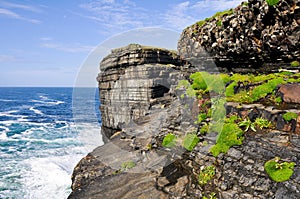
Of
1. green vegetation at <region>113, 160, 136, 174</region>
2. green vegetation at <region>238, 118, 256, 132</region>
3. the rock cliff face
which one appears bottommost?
green vegetation at <region>113, 160, 136, 174</region>

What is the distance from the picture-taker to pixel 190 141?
11.9 meters

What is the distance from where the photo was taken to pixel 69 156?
116 feet

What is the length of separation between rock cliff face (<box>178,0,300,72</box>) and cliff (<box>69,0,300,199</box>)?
0.21 feet

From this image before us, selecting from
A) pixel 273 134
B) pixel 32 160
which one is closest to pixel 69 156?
pixel 32 160

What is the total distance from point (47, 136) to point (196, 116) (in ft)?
144

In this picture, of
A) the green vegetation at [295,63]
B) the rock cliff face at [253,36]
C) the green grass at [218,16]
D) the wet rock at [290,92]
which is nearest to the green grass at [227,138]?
the wet rock at [290,92]

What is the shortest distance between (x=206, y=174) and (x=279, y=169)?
2.94 meters

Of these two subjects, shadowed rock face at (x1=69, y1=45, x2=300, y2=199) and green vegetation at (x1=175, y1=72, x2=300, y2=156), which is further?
green vegetation at (x1=175, y1=72, x2=300, y2=156)

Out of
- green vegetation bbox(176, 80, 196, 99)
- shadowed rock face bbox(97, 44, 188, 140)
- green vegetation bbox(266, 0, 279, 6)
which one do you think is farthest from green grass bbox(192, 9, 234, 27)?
green vegetation bbox(176, 80, 196, 99)

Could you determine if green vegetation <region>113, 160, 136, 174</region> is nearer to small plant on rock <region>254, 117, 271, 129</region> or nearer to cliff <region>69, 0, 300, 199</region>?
cliff <region>69, 0, 300, 199</region>

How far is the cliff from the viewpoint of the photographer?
29.0 ft

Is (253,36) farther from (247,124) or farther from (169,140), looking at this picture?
(169,140)

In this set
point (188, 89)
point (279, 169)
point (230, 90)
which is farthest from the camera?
point (188, 89)

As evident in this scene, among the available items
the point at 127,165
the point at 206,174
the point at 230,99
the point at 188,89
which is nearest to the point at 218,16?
the point at 188,89
